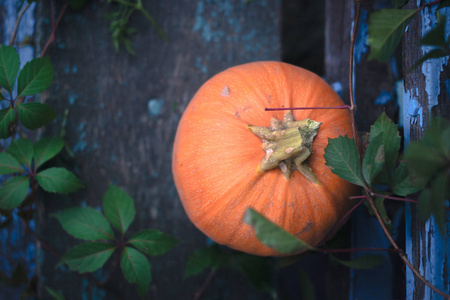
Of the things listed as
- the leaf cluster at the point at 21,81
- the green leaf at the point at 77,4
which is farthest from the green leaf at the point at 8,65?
the green leaf at the point at 77,4

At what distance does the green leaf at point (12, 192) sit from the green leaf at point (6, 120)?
0.16 meters

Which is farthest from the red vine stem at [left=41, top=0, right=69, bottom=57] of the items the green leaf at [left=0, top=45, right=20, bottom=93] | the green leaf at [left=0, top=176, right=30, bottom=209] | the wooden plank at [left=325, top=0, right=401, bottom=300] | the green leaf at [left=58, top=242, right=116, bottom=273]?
the wooden plank at [left=325, top=0, right=401, bottom=300]

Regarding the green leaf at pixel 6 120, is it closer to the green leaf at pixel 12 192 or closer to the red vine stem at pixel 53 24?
the green leaf at pixel 12 192

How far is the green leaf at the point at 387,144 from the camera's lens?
77cm

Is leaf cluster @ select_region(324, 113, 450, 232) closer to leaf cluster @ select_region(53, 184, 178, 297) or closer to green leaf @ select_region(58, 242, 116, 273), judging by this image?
leaf cluster @ select_region(53, 184, 178, 297)

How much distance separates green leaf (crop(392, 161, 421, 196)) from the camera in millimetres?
744

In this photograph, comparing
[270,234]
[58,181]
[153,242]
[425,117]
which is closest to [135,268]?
[153,242]

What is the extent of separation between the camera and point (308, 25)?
190 cm

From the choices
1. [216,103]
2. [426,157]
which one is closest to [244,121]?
[216,103]

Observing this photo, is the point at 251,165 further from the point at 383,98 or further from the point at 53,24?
the point at 53,24

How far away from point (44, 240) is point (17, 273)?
20cm

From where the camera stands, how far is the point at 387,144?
0.78 metres

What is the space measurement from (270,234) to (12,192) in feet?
2.91

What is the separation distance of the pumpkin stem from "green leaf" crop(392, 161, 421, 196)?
19 cm
